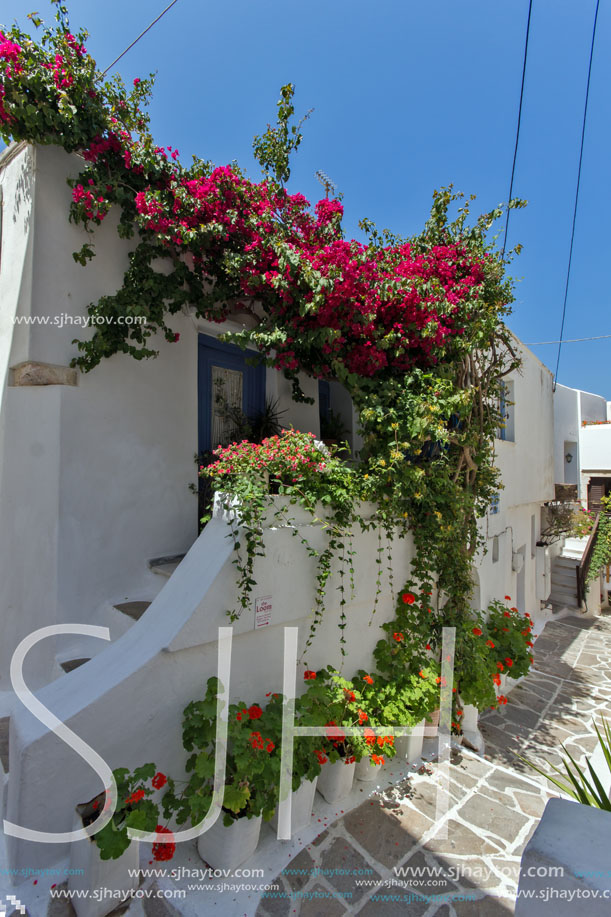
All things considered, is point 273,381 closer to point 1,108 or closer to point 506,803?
point 1,108

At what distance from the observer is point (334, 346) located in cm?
455

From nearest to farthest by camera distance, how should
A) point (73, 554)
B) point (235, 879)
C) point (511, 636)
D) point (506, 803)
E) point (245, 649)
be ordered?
1. point (235, 879)
2. point (245, 649)
3. point (506, 803)
4. point (73, 554)
5. point (511, 636)

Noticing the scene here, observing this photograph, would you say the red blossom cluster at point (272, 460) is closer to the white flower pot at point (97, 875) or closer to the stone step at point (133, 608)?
the stone step at point (133, 608)

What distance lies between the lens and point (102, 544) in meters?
4.32

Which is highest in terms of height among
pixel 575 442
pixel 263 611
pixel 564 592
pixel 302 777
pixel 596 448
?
pixel 575 442

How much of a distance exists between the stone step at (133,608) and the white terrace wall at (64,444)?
5.9 inches

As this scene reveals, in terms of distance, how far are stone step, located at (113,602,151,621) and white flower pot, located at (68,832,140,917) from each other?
5.79ft

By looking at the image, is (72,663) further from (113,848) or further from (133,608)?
(113,848)

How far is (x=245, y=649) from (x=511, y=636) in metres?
4.02

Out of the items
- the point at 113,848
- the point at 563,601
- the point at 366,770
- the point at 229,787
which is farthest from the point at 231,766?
the point at 563,601

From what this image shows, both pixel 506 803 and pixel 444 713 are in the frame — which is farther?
pixel 444 713

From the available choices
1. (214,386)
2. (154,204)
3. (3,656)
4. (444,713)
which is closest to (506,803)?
(444,713)

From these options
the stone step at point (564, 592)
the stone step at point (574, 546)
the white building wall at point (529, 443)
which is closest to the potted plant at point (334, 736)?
the white building wall at point (529, 443)
